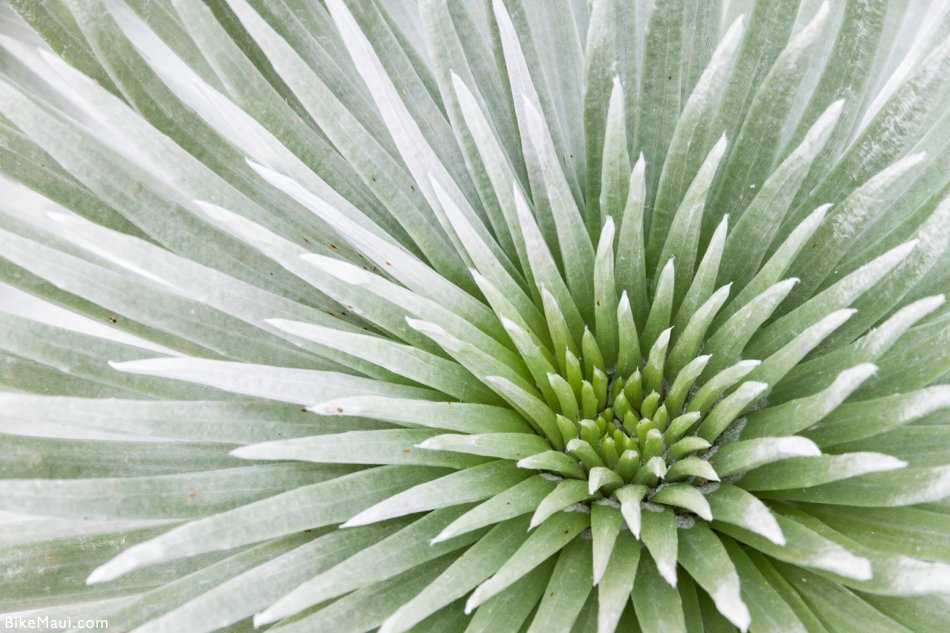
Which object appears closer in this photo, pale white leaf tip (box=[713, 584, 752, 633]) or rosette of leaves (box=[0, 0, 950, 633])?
pale white leaf tip (box=[713, 584, 752, 633])

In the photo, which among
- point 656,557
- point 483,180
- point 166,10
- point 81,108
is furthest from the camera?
point 81,108

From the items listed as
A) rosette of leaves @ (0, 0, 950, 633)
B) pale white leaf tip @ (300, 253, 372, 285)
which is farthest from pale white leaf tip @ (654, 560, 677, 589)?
pale white leaf tip @ (300, 253, 372, 285)

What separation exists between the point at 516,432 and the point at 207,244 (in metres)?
0.36

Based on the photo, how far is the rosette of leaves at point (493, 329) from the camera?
0.67 m

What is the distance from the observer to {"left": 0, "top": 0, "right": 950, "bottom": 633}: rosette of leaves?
67 cm

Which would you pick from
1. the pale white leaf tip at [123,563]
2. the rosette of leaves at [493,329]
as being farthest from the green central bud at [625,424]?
the pale white leaf tip at [123,563]

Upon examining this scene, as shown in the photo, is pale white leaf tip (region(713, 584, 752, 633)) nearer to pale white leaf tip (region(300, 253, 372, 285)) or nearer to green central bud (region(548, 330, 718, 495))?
green central bud (region(548, 330, 718, 495))

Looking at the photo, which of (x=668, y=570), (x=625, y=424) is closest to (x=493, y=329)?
(x=625, y=424)

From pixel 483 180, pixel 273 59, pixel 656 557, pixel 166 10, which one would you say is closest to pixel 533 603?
pixel 656 557

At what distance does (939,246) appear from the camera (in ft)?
2.25

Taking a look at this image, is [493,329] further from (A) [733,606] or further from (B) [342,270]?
(A) [733,606]

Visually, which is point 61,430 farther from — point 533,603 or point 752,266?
point 752,266

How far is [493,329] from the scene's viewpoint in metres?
0.80

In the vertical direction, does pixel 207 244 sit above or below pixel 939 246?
above
